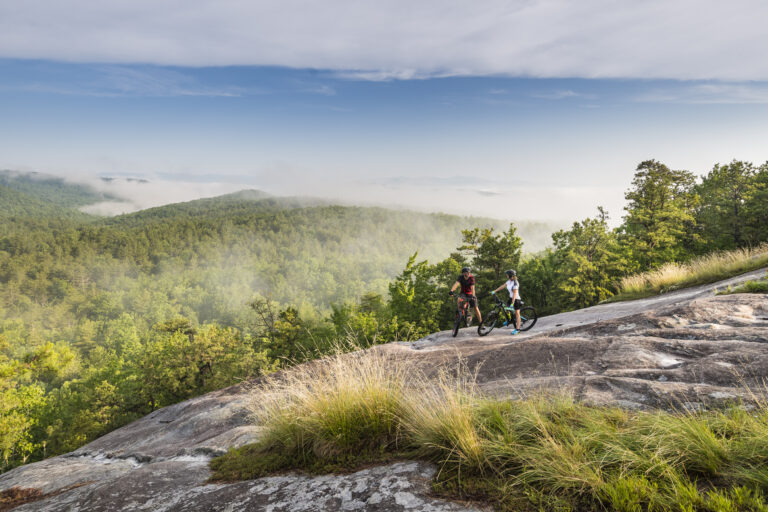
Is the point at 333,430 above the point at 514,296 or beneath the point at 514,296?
above

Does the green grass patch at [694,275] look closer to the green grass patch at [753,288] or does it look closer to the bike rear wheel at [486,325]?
the green grass patch at [753,288]

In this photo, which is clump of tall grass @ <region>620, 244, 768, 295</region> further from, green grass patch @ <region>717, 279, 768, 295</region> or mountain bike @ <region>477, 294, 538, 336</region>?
mountain bike @ <region>477, 294, 538, 336</region>

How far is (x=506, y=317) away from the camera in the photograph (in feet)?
37.8

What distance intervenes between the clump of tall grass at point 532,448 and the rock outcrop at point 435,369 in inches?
10.8

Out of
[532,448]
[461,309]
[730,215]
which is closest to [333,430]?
[532,448]

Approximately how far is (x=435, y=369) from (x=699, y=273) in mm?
12188

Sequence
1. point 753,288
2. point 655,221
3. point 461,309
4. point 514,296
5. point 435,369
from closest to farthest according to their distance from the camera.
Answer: point 435,369 → point 753,288 → point 514,296 → point 461,309 → point 655,221

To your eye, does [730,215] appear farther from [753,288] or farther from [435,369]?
[435,369]

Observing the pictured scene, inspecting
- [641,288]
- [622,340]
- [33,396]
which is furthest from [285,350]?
[622,340]

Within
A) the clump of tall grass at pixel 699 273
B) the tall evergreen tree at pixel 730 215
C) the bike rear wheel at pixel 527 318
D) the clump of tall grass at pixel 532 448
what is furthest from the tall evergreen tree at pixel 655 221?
the clump of tall grass at pixel 532 448

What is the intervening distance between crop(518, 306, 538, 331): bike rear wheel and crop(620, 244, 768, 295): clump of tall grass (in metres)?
5.64

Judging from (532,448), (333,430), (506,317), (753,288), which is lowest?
(506,317)

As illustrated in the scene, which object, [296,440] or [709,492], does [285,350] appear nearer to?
[296,440]

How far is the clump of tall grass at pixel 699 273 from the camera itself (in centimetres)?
1234
